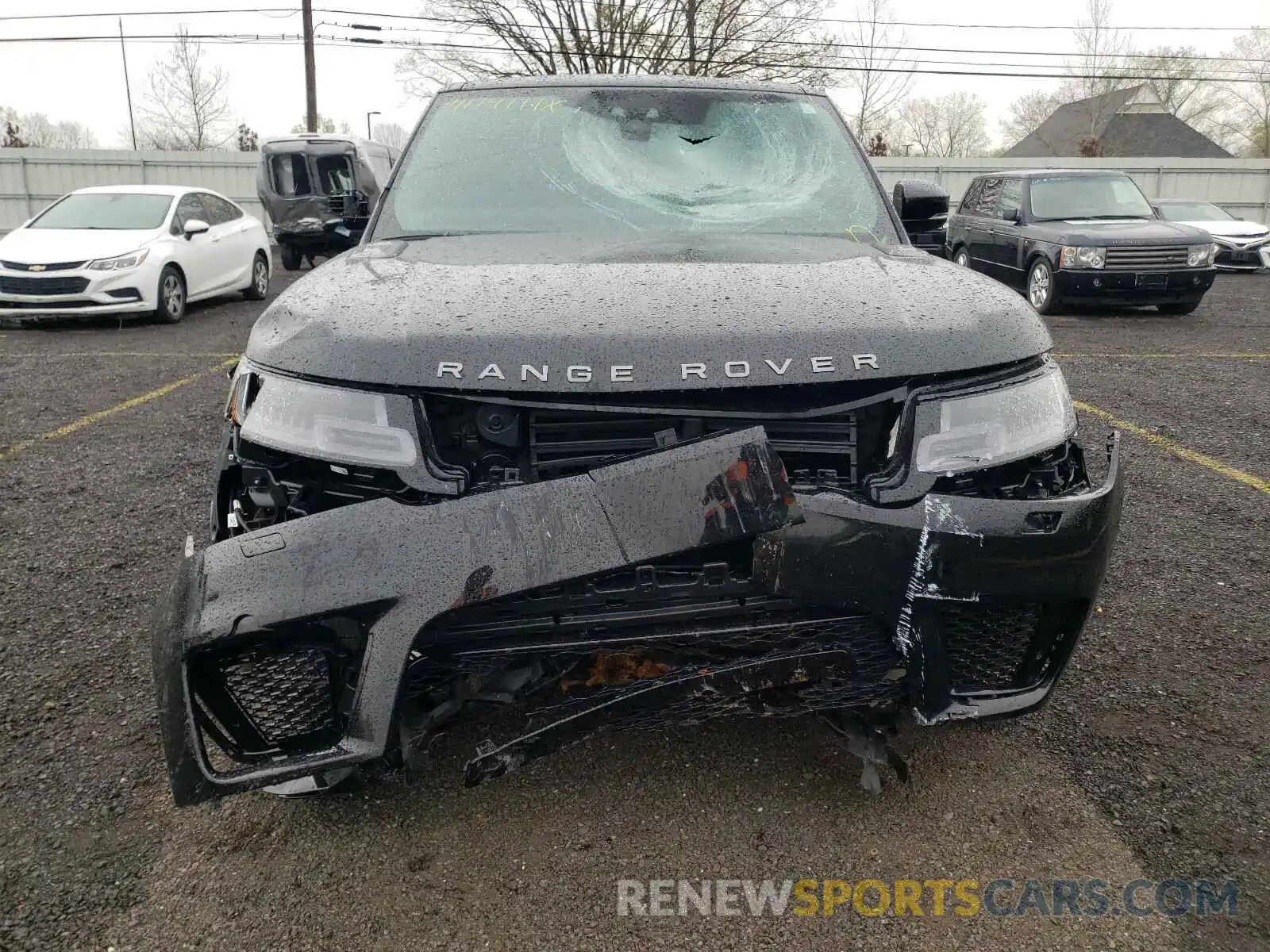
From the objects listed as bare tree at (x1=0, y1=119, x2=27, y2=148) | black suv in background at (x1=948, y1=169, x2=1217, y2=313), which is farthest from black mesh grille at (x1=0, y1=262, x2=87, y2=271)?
bare tree at (x1=0, y1=119, x2=27, y2=148)

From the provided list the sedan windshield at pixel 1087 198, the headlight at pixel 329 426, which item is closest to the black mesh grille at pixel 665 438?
the headlight at pixel 329 426

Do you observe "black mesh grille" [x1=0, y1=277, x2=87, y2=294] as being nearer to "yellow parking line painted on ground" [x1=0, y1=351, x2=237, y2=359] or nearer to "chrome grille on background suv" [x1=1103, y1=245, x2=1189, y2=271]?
"yellow parking line painted on ground" [x1=0, y1=351, x2=237, y2=359]

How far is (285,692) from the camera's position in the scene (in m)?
1.72

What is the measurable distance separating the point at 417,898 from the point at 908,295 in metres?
1.64

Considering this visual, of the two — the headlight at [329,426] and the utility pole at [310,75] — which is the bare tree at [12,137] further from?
the headlight at [329,426]

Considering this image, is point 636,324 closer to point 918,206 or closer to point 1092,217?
point 918,206

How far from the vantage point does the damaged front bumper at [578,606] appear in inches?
64.1

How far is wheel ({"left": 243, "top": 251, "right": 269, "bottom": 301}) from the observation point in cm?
1298

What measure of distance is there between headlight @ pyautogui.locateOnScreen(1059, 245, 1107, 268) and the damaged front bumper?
1016 centimetres

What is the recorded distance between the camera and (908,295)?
2.08 metres

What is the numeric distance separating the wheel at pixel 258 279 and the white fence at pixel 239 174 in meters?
11.9

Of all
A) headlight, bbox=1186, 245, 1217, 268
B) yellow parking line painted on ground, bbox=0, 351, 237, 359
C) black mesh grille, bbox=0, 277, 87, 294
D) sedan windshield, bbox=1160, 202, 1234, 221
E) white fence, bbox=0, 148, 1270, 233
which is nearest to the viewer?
yellow parking line painted on ground, bbox=0, 351, 237, 359

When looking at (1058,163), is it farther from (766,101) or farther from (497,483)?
(497,483)

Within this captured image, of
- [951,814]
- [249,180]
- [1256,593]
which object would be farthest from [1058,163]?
[951,814]
